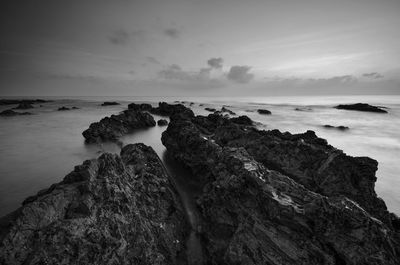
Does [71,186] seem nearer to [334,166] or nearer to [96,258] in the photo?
[96,258]

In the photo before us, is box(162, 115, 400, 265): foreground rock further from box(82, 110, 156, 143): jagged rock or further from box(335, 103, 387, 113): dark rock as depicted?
box(335, 103, 387, 113): dark rock

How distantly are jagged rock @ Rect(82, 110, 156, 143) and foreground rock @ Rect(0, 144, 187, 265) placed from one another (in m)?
14.6

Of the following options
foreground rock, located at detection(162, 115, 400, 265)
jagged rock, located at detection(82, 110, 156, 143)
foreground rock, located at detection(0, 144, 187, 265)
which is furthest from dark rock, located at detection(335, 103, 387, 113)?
foreground rock, located at detection(0, 144, 187, 265)

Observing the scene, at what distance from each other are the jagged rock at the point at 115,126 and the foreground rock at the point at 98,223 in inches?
576

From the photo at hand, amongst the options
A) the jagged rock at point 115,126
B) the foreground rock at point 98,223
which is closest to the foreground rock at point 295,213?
the foreground rock at point 98,223

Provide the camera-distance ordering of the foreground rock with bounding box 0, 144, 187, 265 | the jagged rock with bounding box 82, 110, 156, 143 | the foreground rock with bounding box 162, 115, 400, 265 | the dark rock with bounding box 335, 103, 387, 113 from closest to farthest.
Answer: the foreground rock with bounding box 0, 144, 187, 265 → the foreground rock with bounding box 162, 115, 400, 265 → the jagged rock with bounding box 82, 110, 156, 143 → the dark rock with bounding box 335, 103, 387, 113

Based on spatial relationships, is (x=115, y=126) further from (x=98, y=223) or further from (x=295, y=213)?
(x=295, y=213)

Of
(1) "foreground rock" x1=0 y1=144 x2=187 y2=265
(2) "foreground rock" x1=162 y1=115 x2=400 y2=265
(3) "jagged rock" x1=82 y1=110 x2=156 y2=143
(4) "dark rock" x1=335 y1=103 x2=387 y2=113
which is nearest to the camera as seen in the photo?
(1) "foreground rock" x1=0 y1=144 x2=187 y2=265

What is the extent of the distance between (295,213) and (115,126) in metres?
21.4

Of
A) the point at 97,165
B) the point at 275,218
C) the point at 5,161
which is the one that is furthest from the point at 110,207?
the point at 5,161

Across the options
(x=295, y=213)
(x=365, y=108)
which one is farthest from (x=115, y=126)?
(x=365, y=108)

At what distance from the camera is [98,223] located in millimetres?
5160

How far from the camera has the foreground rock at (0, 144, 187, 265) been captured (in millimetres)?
4383

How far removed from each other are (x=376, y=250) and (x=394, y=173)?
15.1 metres
